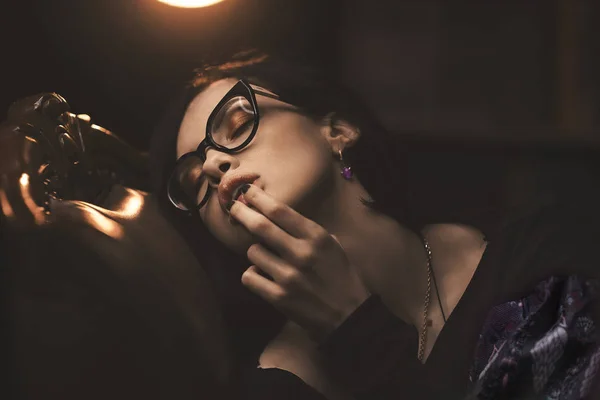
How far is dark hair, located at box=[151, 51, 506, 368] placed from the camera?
3.62 ft

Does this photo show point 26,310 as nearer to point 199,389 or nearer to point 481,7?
point 199,389

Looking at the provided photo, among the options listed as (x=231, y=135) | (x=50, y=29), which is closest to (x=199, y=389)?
(x=231, y=135)

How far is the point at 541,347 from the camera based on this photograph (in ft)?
3.70

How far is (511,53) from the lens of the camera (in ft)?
4.13

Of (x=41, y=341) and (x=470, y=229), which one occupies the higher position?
(x=470, y=229)

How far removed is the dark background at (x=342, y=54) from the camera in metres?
1.16

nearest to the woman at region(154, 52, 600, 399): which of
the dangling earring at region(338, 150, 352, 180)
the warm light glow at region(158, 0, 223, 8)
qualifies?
the dangling earring at region(338, 150, 352, 180)

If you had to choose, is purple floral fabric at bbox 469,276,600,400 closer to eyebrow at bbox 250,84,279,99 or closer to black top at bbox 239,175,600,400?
black top at bbox 239,175,600,400

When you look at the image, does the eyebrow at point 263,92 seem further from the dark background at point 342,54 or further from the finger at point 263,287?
the finger at point 263,287

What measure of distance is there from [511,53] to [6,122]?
32.7 inches

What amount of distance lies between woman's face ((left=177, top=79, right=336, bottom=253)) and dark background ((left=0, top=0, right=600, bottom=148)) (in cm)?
10

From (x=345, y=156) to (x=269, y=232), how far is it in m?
0.17

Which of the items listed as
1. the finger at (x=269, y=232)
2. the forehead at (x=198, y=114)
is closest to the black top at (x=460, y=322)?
the finger at (x=269, y=232)

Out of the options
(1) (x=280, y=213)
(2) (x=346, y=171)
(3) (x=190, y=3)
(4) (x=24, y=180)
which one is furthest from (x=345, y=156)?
(4) (x=24, y=180)
